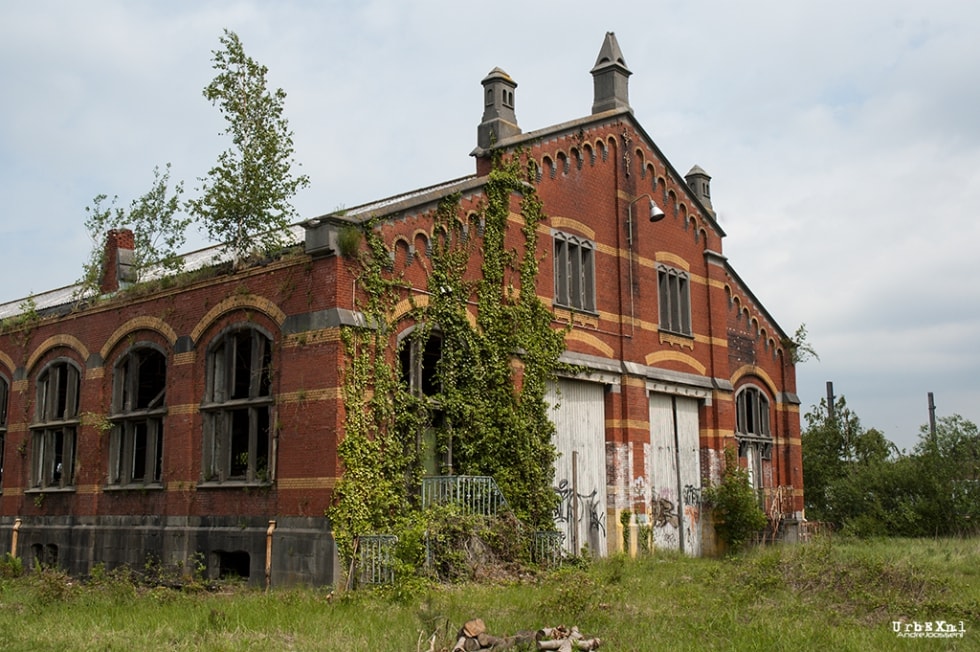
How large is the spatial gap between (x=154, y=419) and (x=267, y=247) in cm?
453

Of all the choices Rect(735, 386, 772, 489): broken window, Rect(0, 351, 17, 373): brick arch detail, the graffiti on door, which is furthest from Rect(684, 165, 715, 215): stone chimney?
Rect(0, 351, 17, 373): brick arch detail

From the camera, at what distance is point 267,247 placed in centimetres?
2011

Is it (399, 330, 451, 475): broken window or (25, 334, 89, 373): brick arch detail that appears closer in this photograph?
(399, 330, 451, 475): broken window

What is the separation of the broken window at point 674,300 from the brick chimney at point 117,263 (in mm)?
13161

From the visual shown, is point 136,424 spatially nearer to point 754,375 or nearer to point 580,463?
point 580,463

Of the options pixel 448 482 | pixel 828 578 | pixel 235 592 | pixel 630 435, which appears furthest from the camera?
pixel 630 435

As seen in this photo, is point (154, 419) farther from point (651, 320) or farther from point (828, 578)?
point (828, 578)

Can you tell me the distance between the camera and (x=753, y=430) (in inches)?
1133

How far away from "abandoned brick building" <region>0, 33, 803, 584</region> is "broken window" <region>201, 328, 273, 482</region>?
42 millimetres

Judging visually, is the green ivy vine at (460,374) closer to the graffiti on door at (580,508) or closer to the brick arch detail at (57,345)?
the graffiti on door at (580,508)

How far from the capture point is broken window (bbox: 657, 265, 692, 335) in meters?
25.9

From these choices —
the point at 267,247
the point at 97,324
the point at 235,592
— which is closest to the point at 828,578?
the point at 235,592

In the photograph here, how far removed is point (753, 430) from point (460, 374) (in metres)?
12.6

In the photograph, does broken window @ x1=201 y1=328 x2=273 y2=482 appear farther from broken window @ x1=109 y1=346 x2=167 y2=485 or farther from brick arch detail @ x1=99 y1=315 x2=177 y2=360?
broken window @ x1=109 y1=346 x2=167 y2=485
